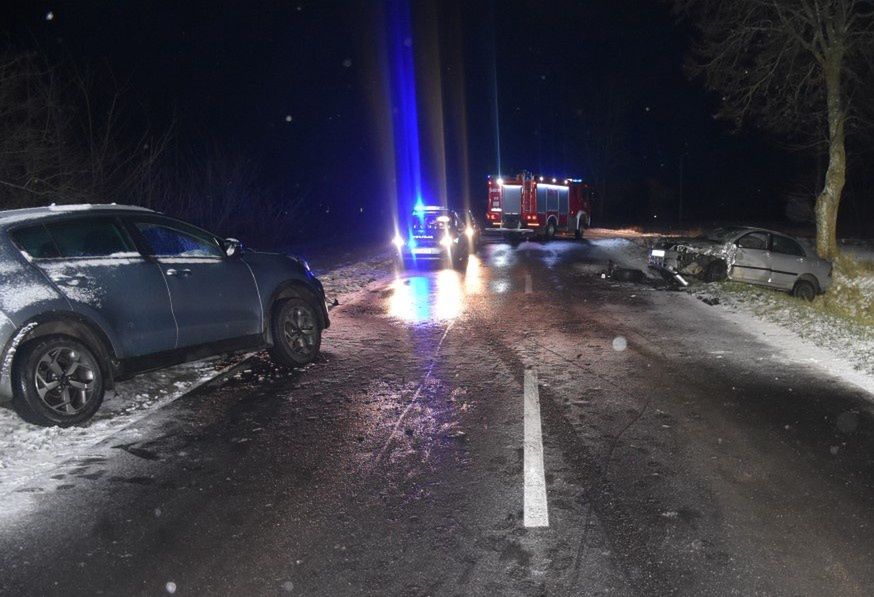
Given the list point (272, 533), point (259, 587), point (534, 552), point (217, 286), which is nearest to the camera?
point (259, 587)

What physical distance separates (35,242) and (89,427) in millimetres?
1701

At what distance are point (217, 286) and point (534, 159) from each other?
68.5 m

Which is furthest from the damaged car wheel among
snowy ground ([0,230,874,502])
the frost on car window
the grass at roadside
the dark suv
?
the frost on car window

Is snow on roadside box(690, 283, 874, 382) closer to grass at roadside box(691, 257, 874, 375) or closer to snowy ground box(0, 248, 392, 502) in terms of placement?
grass at roadside box(691, 257, 874, 375)

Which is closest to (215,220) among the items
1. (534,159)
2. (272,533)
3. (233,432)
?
(233,432)

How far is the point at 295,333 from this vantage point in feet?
27.2

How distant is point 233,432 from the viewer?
5.96 meters

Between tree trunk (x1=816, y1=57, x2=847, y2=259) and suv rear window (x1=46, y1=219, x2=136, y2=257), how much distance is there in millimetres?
17963

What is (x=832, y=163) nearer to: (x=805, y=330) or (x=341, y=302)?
(x=805, y=330)

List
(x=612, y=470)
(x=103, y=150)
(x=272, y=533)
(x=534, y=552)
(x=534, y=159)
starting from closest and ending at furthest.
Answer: (x=534, y=552) → (x=272, y=533) → (x=612, y=470) → (x=103, y=150) → (x=534, y=159)

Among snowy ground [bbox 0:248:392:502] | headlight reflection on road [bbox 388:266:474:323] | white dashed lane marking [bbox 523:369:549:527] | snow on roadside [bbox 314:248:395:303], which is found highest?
snowy ground [bbox 0:248:392:502]

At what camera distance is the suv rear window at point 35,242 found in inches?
232

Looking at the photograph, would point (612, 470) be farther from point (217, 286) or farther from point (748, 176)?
point (748, 176)

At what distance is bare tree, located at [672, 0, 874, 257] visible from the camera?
1766 centimetres
